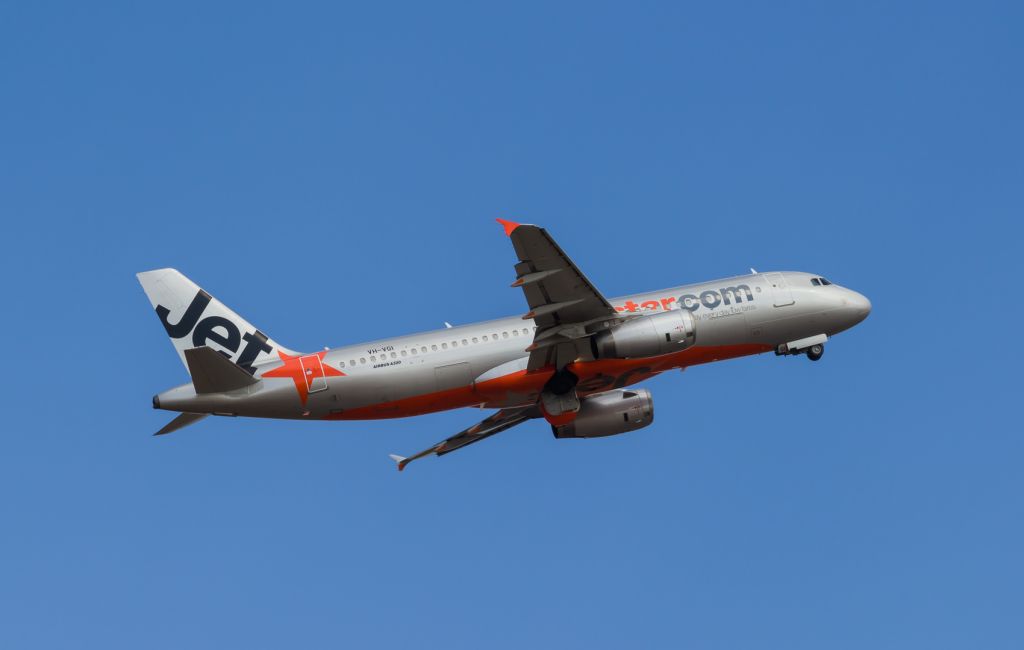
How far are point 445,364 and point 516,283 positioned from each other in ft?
22.2

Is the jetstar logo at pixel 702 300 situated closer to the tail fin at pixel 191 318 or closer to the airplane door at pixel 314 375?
the airplane door at pixel 314 375

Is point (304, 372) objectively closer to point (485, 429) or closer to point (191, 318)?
point (191, 318)

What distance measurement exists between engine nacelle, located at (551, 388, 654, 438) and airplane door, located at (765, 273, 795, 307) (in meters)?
7.16

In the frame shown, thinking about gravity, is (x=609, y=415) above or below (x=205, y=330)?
below

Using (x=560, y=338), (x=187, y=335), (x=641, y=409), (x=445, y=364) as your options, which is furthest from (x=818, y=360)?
(x=187, y=335)

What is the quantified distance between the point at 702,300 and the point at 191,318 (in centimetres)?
2043

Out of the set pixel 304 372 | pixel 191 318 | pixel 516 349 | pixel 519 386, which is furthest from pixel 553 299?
pixel 191 318

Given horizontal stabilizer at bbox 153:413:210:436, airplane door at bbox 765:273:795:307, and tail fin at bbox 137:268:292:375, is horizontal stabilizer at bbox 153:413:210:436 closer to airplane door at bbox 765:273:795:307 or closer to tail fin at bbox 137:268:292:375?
tail fin at bbox 137:268:292:375

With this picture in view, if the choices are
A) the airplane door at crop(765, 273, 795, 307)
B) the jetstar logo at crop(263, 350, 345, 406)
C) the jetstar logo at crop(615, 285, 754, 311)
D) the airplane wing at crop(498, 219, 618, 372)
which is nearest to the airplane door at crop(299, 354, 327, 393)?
the jetstar logo at crop(263, 350, 345, 406)

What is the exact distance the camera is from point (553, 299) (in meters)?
46.0

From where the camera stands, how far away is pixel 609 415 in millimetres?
54531

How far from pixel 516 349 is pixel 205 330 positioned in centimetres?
1222

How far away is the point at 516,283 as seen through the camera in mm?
42812

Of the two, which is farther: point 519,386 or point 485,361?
point 519,386
